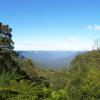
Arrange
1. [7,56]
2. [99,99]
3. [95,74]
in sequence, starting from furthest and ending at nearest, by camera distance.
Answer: [7,56] → [95,74] → [99,99]

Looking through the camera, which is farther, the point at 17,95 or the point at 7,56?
the point at 7,56

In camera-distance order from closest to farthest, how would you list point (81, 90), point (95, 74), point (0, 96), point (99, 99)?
point (0, 96)
point (99, 99)
point (81, 90)
point (95, 74)

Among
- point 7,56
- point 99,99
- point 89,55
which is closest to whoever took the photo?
point 99,99

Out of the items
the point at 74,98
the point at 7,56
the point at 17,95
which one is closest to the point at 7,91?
the point at 17,95

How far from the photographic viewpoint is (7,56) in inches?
1810

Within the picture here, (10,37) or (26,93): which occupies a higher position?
(10,37)

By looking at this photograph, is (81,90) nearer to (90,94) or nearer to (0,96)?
(90,94)

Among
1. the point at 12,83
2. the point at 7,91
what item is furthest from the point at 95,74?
the point at 7,91

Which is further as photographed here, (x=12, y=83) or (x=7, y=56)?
(x=7, y=56)

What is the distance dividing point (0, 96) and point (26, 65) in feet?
190

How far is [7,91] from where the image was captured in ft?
55.8

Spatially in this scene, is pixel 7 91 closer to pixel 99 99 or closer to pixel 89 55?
pixel 99 99

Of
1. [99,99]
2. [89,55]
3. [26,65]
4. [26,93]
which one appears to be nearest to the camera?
[26,93]

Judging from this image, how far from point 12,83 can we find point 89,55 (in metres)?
Answer: 51.1
